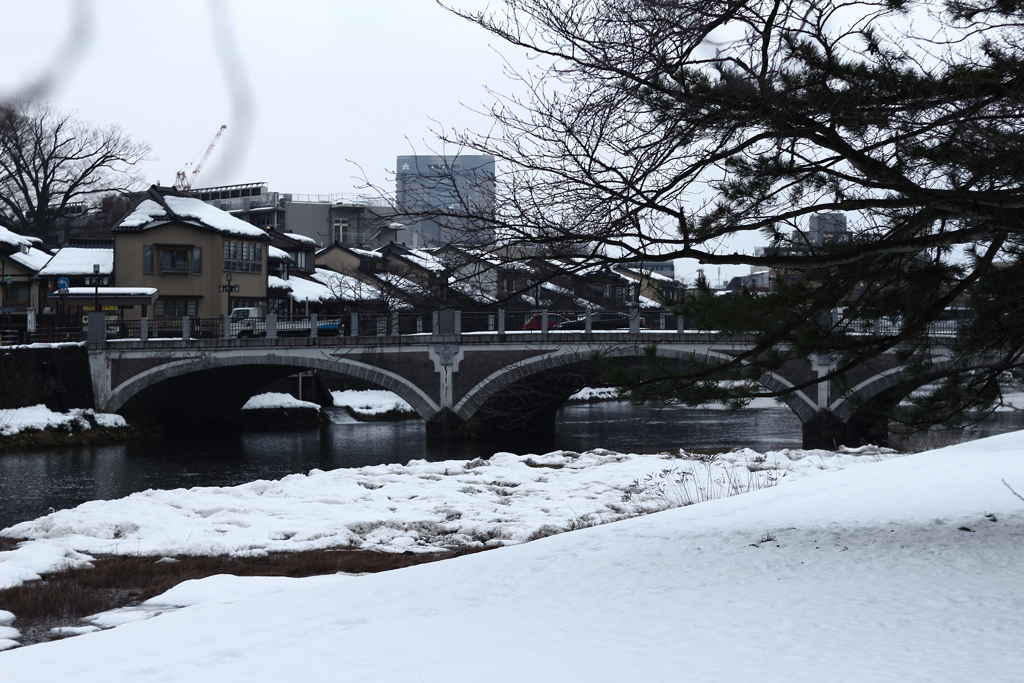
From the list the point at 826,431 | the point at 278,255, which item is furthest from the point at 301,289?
the point at 826,431

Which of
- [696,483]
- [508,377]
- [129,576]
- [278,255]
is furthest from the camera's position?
[278,255]

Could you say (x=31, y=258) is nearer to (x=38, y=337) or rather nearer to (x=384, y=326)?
(x=38, y=337)

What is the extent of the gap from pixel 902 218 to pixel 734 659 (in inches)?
170

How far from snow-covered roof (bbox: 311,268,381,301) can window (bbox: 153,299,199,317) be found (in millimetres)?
7152

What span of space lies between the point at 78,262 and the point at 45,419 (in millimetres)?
16293

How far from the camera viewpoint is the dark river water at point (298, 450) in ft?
77.9

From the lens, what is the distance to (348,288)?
54406 millimetres

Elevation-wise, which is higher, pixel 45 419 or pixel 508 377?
pixel 508 377

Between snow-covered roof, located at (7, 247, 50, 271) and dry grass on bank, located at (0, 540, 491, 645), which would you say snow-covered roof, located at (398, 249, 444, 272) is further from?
snow-covered roof, located at (7, 247, 50, 271)

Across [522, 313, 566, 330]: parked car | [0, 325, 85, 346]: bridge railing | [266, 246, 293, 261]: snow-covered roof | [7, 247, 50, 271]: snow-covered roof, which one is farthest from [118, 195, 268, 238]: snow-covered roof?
[522, 313, 566, 330]: parked car

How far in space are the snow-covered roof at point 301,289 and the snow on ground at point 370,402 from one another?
24.5 feet

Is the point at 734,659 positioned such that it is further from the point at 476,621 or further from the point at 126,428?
the point at 126,428

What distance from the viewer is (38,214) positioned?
5672cm

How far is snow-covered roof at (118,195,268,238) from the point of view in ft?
154
